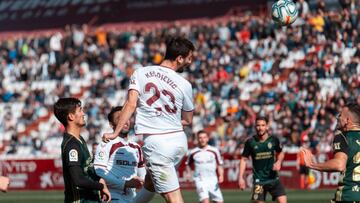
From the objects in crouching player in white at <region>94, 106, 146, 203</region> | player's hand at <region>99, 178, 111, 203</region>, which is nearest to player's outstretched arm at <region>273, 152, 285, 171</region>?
crouching player in white at <region>94, 106, 146, 203</region>

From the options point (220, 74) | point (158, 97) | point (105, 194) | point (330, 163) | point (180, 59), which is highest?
point (220, 74)

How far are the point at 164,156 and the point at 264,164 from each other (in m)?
6.32

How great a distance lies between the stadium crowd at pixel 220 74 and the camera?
29.6 m

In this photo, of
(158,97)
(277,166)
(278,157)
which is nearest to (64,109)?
(158,97)

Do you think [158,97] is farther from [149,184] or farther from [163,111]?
[149,184]

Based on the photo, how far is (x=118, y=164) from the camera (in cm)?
1156

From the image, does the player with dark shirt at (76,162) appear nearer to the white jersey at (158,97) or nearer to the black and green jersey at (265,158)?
the white jersey at (158,97)

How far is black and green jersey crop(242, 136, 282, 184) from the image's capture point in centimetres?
1662

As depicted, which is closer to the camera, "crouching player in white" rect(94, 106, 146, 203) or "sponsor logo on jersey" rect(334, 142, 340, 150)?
"sponsor logo on jersey" rect(334, 142, 340, 150)

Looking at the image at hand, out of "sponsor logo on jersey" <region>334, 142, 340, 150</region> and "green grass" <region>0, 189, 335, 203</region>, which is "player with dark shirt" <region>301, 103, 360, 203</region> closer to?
"sponsor logo on jersey" <region>334, 142, 340, 150</region>

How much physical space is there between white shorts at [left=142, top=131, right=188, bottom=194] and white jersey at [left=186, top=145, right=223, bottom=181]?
9.16 m

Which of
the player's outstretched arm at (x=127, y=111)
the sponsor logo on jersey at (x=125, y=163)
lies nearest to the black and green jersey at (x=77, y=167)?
the player's outstretched arm at (x=127, y=111)

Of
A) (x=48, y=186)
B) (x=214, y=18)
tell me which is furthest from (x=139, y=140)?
(x=214, y=18)

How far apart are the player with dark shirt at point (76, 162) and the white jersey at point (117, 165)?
144cm
